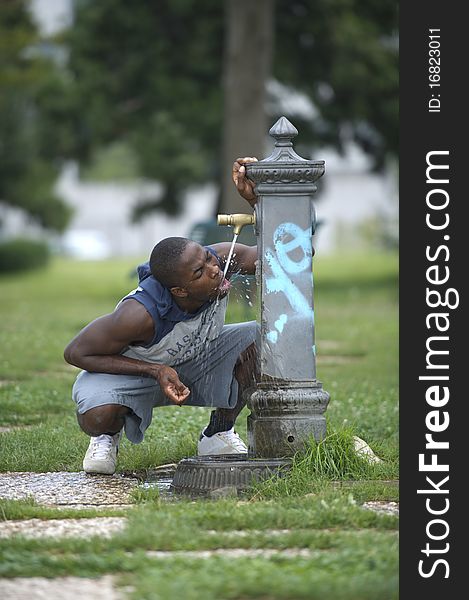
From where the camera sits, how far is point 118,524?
15.5 feet

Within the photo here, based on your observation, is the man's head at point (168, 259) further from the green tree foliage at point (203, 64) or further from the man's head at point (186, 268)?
the green tree foliage at point (203, 64)

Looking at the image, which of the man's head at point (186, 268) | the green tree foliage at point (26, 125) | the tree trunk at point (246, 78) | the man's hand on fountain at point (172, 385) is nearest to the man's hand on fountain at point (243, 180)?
the man's head at point (186, 268)

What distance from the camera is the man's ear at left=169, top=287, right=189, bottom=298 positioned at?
5.59m

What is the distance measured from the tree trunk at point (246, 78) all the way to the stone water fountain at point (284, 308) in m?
11.7

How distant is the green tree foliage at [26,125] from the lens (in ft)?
68.0

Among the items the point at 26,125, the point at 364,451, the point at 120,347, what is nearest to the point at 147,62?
the point at 26,125

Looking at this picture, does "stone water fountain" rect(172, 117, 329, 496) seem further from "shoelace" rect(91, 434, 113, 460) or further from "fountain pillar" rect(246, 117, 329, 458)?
"shoelace" rect(91, 434, 113, 460)

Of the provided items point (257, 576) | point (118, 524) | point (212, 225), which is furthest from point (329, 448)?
point (212, 225)

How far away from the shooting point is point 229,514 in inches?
184

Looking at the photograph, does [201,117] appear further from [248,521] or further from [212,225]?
[248,521]

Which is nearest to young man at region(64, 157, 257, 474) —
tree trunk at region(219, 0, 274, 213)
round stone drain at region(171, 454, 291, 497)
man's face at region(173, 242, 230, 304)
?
man's face at region(173, 242, 230, 304)

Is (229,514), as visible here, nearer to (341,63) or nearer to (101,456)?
(101,456)

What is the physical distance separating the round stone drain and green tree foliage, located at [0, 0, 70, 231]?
1559cm

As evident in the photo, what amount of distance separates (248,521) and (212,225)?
9381mm
